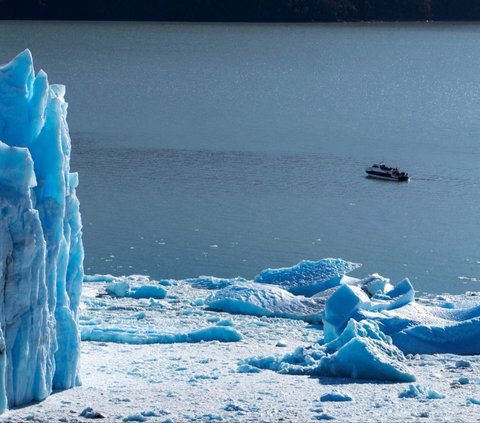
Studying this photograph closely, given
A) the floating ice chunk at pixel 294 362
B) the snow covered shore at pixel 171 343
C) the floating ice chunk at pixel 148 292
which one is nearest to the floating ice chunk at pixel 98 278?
the floating ice chunk at pixel 148 292

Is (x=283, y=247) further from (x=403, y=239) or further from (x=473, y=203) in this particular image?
(x=473, y=203)

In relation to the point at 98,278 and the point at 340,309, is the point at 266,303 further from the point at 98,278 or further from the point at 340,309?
the point at 98,278

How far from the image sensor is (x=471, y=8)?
134 metres

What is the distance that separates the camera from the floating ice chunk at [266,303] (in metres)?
20.8

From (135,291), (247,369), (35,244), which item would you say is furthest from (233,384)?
(135,291)

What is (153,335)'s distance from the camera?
61.6ft

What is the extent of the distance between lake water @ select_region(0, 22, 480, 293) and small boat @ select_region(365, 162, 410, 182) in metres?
0.45

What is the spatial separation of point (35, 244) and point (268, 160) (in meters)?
27.9

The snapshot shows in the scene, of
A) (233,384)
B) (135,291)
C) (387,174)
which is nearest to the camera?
(233,384)

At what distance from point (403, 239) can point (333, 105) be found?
3306cm

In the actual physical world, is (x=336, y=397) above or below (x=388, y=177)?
above

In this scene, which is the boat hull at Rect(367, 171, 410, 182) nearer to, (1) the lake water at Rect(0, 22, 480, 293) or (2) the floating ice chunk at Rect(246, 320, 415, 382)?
(1) the lake water at Rect(0, 22, 480, 293)

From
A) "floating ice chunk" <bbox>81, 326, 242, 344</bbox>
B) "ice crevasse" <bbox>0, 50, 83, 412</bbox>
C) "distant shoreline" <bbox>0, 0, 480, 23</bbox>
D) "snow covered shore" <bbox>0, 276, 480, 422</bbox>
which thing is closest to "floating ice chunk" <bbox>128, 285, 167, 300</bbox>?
"snow covered shore" <bbox>0, 276, 480, 422</bbox>

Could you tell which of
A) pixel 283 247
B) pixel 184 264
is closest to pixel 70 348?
pixel 184 264
